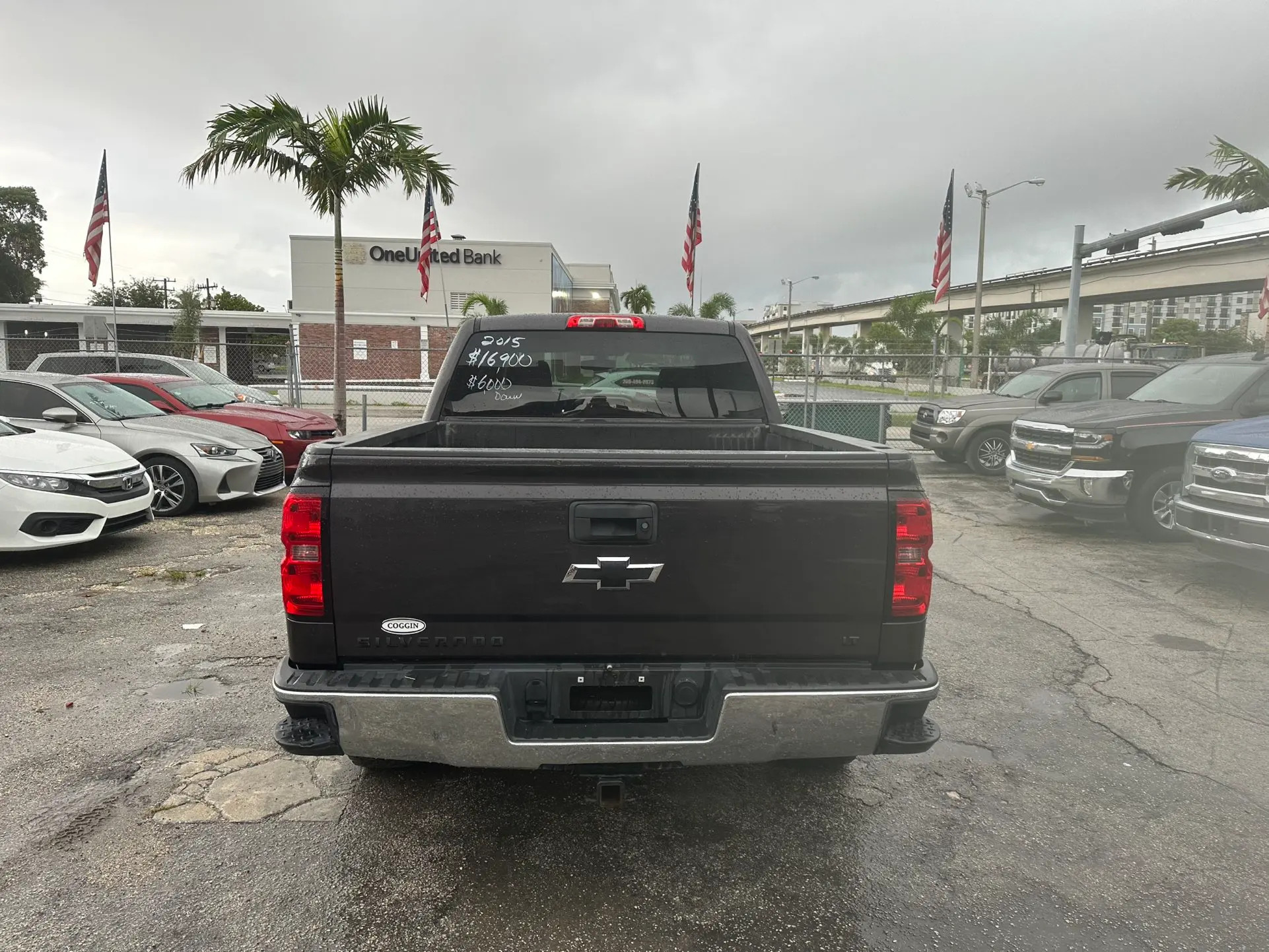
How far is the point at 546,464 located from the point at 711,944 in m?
1.56

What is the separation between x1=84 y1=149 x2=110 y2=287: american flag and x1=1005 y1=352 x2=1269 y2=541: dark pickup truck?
17.3m

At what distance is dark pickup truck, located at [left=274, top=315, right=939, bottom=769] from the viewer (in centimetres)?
250

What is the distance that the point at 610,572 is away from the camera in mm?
2547

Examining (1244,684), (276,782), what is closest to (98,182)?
(276,782)

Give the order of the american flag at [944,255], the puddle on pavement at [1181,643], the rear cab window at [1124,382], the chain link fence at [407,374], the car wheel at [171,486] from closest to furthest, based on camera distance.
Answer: the puddle on pavement at [1181,643] → the car wheel at [171,486] → the rear cab window at [1124,382] → the chain link fence at [407,374] → the american flag at [944,255]

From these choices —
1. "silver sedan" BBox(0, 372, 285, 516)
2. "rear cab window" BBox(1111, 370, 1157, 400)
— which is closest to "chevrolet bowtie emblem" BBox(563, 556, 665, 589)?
"silver sedan" BBox(0, 372, 285, 516)

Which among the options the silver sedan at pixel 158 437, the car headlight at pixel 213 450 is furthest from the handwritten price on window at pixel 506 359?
the car headlight at pixel 213 450

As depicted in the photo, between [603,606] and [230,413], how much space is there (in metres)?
9.94

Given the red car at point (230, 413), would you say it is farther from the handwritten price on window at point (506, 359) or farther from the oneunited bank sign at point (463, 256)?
the oneunited bank sign at point (463, 256)

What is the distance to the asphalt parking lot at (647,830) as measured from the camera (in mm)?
2574

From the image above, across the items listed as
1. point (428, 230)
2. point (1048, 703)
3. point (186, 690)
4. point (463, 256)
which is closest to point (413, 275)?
point (463, 256)

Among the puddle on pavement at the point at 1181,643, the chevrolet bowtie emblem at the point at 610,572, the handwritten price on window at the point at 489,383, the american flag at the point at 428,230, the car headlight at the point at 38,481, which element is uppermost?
the american flag at the point at 428,230

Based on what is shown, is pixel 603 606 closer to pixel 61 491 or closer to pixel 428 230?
pixel 61 491

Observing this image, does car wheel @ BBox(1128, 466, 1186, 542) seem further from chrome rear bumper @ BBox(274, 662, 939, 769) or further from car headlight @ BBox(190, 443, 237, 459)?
car headlight @ BBox(190, 443, 237, 459)
